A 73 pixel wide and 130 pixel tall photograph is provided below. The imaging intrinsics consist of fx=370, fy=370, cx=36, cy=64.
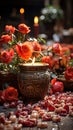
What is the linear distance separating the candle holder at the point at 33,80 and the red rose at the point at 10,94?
69mm

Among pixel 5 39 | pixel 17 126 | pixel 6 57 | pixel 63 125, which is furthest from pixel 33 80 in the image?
pixel 17 126

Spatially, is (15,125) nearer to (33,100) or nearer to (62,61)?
(33,100)

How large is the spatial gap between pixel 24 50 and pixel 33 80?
0.30 meters

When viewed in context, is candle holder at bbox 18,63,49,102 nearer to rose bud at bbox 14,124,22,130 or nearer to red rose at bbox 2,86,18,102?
red rose at bbox 2,86,18,102

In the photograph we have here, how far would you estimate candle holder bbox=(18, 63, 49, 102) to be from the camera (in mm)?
3396

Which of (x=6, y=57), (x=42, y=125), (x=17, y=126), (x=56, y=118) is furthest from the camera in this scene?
(x=6, y=57)

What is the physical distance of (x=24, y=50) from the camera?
347 cm

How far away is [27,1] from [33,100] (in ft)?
39.1

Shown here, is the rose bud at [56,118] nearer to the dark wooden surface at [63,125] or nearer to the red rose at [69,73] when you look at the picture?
the dark wooden surface at [63,125]

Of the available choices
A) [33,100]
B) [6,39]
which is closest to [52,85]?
[33,100]

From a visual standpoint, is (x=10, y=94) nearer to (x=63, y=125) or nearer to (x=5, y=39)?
(x=5, y=39)

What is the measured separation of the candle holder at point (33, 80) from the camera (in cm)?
340

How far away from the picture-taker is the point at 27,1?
49.3ft

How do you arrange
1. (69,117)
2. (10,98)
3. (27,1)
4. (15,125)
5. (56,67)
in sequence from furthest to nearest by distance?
1. (27,1)
2. (56,67)
3. (10,98)
4. (69,117)
5. (15,125)
